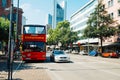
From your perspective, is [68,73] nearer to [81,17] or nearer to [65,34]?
[65,34]

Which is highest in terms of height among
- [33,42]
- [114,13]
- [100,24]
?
[114,13]

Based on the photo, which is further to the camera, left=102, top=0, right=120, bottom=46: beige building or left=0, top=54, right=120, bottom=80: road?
left=102, top=0, right=120, bottom=46: beige building

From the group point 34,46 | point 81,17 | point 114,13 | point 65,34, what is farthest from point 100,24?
point 81,17

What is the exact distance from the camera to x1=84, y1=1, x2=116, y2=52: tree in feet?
225

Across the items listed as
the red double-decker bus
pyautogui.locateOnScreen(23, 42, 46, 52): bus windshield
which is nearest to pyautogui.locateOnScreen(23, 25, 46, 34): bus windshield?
the red double-decker bus

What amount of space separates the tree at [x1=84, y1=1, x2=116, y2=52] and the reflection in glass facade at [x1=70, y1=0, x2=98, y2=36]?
28956 millimetres

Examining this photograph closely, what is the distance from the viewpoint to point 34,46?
34.5 m

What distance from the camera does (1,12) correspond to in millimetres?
70188

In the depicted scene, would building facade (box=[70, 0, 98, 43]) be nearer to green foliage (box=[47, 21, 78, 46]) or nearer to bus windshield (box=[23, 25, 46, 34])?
green foliage (box=[47, 21, 78, 46])

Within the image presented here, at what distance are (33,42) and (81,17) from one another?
8742cm

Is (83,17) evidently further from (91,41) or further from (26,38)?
(26,38)

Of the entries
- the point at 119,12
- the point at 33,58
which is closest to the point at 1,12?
the point at 119,12

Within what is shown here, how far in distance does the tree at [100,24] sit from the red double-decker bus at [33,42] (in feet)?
115

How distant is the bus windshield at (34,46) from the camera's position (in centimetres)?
3412
